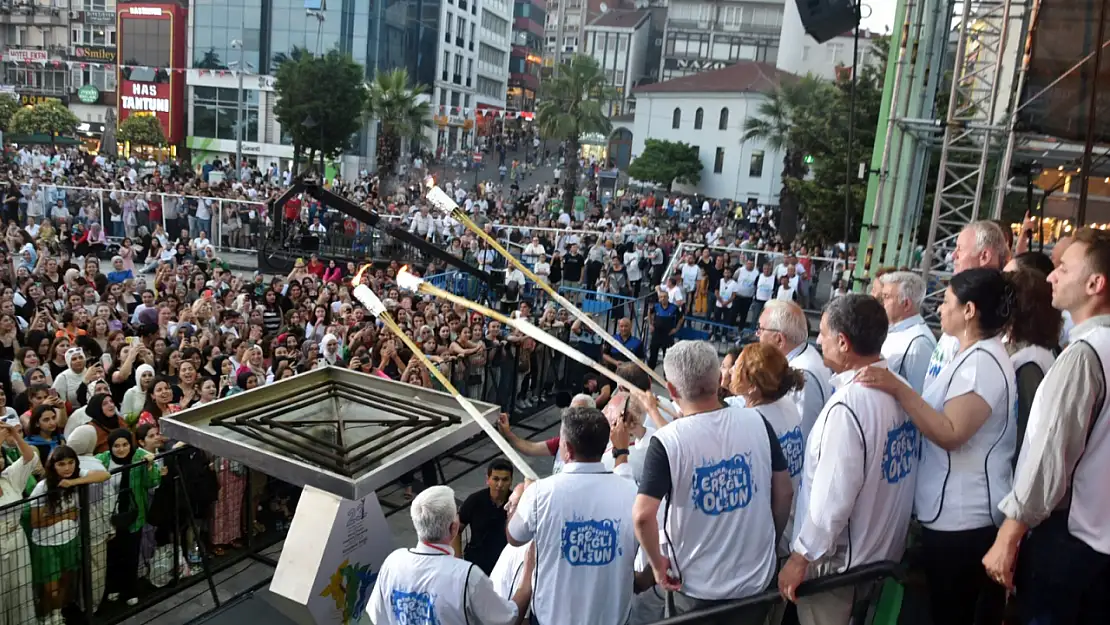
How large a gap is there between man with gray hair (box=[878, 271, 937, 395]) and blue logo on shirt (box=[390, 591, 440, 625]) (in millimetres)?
2595

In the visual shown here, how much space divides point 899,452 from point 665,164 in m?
54.2

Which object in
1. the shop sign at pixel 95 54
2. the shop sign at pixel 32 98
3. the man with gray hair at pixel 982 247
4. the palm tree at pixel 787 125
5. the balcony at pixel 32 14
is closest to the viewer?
the man with gray hair at pixel 982 247

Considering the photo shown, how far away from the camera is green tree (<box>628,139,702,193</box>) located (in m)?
55.6

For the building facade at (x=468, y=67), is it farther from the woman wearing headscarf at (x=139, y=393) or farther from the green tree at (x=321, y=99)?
the woman wearing headscarf at (x=139, y=393)

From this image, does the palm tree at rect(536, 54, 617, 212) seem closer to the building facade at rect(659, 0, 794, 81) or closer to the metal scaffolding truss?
the building facade at rect(659, 0, 794, 81)

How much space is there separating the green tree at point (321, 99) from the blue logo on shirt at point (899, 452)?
4139 centimetres

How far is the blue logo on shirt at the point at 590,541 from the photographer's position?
355cm

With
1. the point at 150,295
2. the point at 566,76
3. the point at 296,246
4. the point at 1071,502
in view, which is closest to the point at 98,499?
the point at 1071,502

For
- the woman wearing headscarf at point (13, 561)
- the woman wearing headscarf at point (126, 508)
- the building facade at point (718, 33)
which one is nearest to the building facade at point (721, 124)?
the building facade at point (718, 33)

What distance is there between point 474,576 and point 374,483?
626mm

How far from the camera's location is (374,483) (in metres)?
3.46

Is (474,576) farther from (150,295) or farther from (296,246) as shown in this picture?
(296,246)

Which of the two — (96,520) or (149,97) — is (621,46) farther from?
(96,520)

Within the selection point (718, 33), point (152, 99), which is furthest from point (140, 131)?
point (718, 33)
